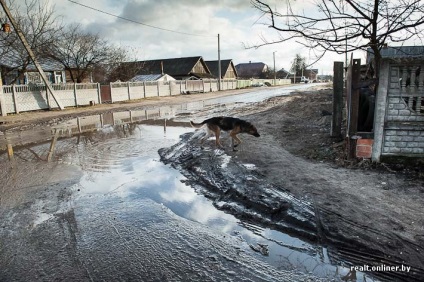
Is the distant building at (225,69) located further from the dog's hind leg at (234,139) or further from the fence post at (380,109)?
the fence post at (380,109)

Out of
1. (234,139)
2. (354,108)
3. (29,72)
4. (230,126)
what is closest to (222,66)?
Result: (29,72)

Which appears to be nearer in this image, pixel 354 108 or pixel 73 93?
pixel 354 108

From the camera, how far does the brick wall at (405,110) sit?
18.0 feet

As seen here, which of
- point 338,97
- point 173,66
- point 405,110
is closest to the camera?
point 405,110

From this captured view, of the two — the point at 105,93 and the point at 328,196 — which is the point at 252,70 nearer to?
the point at 105,93

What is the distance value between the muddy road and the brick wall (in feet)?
2.31

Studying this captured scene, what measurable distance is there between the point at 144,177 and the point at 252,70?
103m

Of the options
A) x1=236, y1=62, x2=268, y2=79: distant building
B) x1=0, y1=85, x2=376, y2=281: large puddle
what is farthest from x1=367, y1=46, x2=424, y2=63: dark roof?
x1=236, y1=62, x2=268, y2=79: distant building

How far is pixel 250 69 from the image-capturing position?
10538 cm

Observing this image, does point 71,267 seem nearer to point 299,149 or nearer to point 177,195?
point 177,195

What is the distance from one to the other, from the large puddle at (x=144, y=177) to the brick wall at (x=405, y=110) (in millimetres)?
3494

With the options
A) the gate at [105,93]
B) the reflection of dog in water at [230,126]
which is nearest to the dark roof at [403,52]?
the reflection of dog in water at [230,126]

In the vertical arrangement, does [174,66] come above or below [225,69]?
above

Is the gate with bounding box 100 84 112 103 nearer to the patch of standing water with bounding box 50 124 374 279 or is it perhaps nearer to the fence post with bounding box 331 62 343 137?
the patch of standing water with bounding box 50 124 374 279
